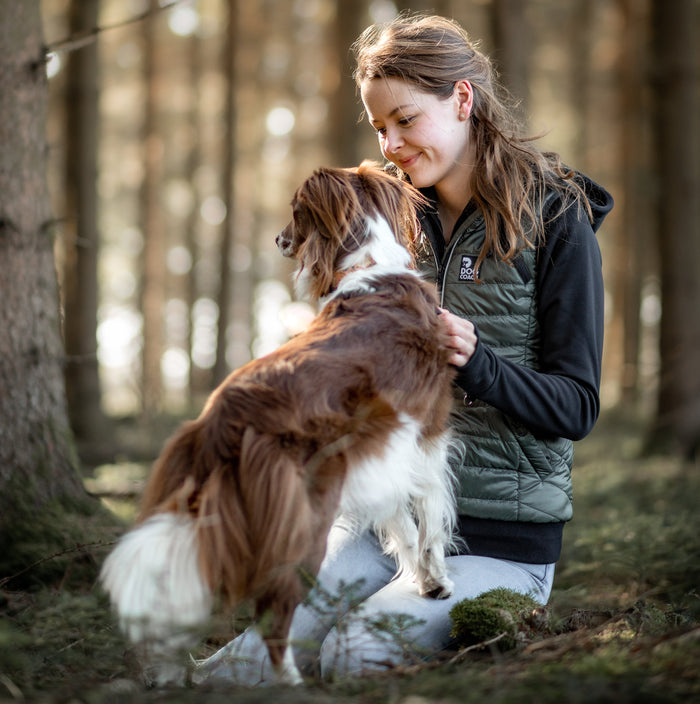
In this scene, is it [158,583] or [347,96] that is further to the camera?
[347,96]

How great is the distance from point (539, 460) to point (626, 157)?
13926 mm

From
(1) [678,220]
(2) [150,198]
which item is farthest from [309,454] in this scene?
(2) [150,198]

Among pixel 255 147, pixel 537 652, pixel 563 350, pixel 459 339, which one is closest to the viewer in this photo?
pixel 537 652

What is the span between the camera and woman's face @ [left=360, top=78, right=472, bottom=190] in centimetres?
326

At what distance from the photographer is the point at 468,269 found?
10.9 ft

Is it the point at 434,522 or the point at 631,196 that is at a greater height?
the point at 631,196

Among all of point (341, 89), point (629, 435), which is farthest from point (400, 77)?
point (629, 435)

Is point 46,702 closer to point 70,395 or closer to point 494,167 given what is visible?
point 494,167

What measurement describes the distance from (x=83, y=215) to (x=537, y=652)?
7.88 m

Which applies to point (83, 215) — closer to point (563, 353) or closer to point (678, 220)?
point (678, 220)

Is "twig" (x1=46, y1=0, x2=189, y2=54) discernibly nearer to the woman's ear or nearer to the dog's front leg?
the woman's ear

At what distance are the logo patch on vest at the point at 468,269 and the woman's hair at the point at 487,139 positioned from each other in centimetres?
5

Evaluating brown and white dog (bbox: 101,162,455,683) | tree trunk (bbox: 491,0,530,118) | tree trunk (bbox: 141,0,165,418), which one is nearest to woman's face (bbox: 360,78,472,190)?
brown and white dog (bbox: 101,162,455,683)

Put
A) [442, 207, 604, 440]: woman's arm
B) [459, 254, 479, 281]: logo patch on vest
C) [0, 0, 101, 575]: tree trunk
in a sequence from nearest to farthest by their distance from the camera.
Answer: [442, 207, 604, 440]: woman's arm < [459, 254, 479, 281]: logo patch on vest < [0, 0, 101, 575]: tree trunk
